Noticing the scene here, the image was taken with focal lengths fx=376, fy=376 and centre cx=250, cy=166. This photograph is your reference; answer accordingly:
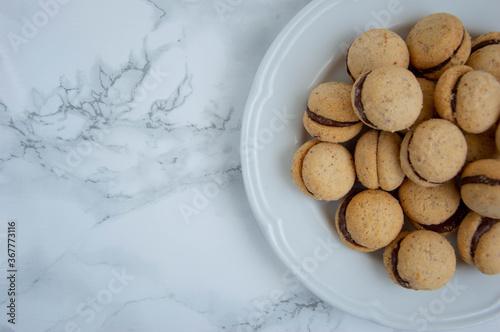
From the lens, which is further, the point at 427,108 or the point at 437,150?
the point at 427,108

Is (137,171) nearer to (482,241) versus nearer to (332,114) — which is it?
(332,114)

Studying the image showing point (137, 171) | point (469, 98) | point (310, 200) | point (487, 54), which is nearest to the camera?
point (469, 98)

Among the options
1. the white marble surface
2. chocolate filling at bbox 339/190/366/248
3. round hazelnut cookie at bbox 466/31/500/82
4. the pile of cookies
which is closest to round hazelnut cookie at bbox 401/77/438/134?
A: the pile of cookies

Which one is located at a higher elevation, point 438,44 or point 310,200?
point 438,44

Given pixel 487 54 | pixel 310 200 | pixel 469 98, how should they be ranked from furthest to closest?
pixel 310 200
pixel 487 54
pixel 469 98

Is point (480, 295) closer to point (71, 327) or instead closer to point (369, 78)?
point (369, 78)

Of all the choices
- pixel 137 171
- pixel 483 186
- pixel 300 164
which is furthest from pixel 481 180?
pixel 137 171

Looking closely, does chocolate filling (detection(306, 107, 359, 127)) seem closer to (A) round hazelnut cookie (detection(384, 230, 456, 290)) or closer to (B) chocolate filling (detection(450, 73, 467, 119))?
(B) chocolate filling (detection(450, 73, 467, 119))
